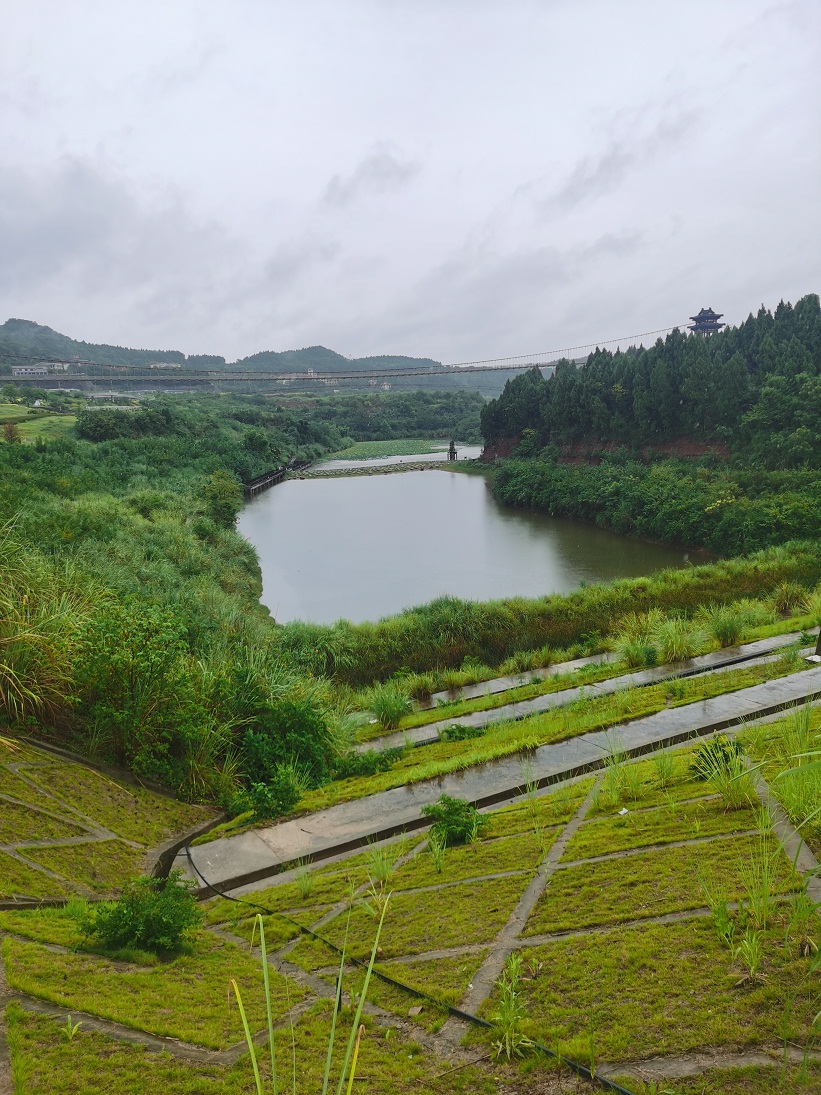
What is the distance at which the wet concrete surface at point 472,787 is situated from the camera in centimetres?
381

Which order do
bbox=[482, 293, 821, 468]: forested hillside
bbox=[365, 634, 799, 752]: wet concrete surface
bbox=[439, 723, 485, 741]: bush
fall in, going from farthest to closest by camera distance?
bbox=[482, 293, 821, 468]: forested hillside → bbox=[365, 634, 799, 752]: wet concrete surface → bbox=[439, 723, 485, 741]: bush

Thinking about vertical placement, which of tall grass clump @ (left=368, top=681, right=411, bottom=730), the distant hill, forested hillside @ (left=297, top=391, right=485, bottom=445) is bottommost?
tall grass clump @ (left=368, top=681, right=411, bottom=730)

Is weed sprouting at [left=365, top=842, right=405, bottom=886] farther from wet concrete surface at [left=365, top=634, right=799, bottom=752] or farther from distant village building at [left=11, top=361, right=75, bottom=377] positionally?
distant village building at [left=11, top=361, right=75, bottom=377]

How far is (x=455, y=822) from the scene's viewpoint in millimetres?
3607

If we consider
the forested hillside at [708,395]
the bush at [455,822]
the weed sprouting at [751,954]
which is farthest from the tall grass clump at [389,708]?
the forested hillside at [708,395]

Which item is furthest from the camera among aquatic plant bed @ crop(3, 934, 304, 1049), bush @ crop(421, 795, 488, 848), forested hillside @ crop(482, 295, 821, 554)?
forested hillside @ crop(482, 295, 821, 554)

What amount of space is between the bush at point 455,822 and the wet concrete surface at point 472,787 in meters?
0.27

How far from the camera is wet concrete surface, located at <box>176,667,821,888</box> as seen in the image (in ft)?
12.5

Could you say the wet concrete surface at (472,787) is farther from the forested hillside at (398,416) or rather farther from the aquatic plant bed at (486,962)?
the forested hillside at (398,416)

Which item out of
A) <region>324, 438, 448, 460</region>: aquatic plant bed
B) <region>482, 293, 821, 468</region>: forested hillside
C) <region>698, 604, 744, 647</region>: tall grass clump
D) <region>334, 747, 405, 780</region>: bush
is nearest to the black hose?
<region>334, 747, 405, 780</region>: bush

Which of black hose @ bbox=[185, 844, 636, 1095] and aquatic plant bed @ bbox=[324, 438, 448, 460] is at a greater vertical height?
aquatic plant bed @ bbox=[324, 438, 448, 460]

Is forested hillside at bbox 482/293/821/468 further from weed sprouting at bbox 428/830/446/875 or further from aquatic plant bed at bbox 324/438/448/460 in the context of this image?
weed sprouting at bbox 428/830/446/875

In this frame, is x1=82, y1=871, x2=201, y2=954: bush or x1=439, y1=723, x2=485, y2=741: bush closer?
x1=82, y1=871, x2=201, y2=954: bush

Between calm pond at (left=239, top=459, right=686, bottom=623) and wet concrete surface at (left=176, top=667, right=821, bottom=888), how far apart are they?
8.79 m
